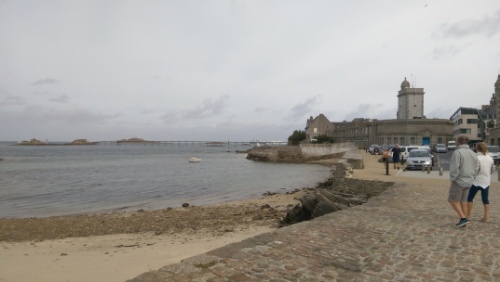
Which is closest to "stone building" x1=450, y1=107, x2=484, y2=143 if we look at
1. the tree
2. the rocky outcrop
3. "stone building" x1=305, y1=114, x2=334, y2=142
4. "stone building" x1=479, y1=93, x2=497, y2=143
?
"stone building" x1=479, y1=93, x2=497, y2=143

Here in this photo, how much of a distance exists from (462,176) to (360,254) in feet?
10.2

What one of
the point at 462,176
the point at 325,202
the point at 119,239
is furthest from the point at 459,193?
the point at 119,239

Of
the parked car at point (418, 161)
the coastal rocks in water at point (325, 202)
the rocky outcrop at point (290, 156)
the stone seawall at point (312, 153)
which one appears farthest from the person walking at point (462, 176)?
the rocky outcrop at point (290, 156)

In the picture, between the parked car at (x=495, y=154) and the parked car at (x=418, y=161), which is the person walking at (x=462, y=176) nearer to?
the parked car at (x=418, y=161)

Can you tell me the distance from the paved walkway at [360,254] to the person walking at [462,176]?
1.32 ft

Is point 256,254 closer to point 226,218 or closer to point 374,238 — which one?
point 374,238

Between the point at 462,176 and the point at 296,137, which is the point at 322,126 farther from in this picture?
the point at 462,176

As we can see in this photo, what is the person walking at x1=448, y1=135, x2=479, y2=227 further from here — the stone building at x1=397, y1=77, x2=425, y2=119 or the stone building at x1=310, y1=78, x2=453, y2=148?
the stone building at x1=397, y1=77, x2=425, y2=119

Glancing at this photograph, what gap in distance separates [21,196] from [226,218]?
49.5 feet

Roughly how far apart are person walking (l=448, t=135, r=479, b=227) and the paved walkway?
40cm

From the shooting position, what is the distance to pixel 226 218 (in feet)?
45.5

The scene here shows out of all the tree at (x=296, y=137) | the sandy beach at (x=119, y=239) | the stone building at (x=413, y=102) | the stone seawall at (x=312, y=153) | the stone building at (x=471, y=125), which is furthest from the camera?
the stone building at (x=413, y=102)

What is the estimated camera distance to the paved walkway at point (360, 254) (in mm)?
4754

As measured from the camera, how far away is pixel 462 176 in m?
7.20
